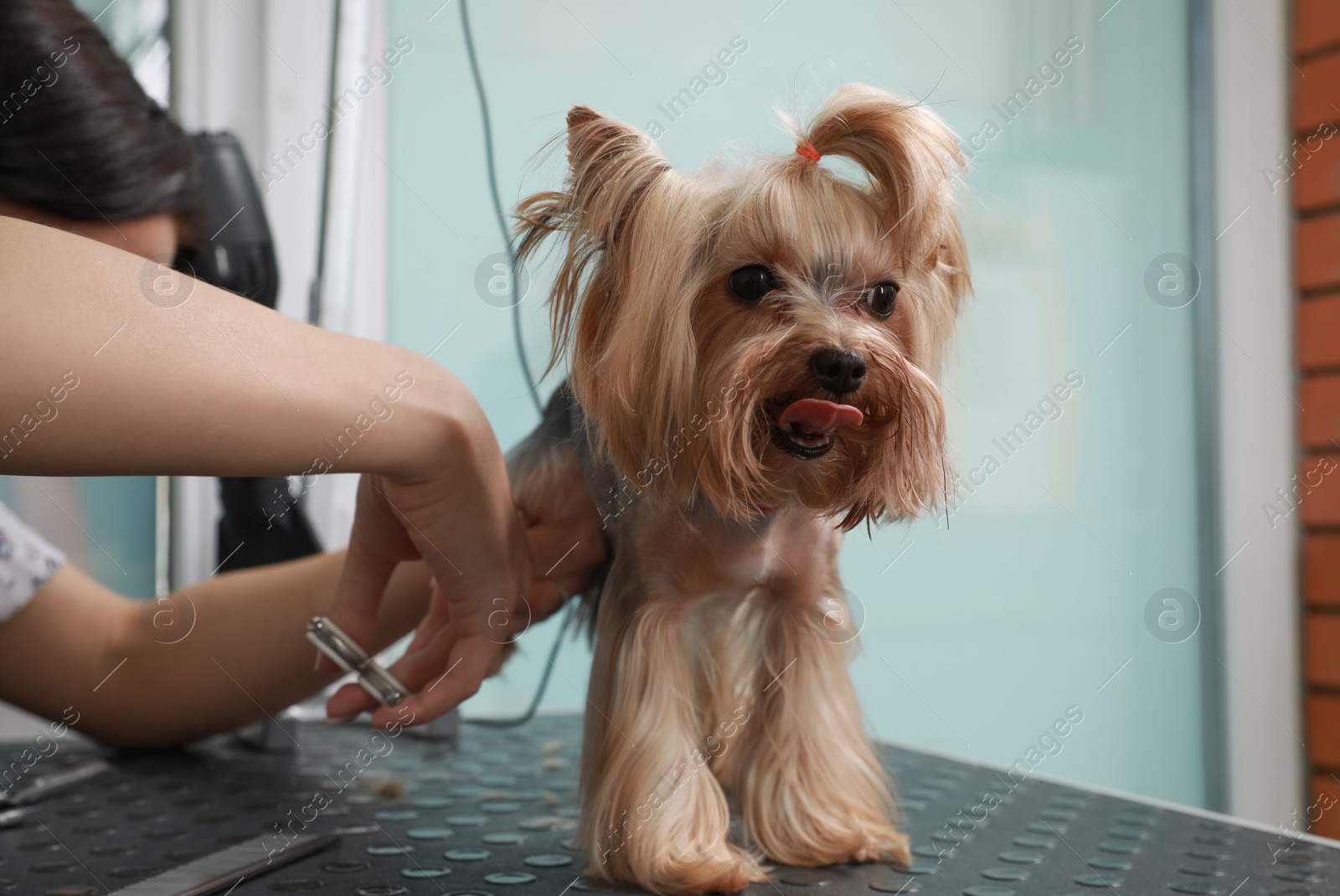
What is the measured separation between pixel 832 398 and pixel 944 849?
394mm

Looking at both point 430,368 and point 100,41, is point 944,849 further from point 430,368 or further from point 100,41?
point 100,41

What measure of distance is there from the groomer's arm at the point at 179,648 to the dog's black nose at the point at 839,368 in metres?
0.53

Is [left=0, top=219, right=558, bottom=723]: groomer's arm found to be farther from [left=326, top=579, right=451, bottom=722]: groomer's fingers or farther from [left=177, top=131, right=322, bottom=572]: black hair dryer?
[left=177, top=131, right=322, bottom=572]: black hair dryer

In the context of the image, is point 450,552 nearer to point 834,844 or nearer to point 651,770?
point 651,770

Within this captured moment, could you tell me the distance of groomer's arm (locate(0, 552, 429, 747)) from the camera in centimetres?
113

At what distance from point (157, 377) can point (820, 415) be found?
46cm

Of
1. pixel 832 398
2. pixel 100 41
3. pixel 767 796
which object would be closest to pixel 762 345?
pixel 832 398

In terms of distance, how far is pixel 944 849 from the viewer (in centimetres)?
86

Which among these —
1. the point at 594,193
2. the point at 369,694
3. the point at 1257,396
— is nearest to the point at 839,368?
the point at 594,193

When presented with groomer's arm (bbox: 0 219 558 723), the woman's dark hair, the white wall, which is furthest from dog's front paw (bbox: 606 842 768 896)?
the white wall

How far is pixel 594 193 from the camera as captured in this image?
2.80 feet

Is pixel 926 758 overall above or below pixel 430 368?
below

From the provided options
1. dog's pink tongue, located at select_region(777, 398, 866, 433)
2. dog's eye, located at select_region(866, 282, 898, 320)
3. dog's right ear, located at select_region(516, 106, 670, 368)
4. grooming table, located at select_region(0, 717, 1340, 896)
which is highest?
dog's right ear, located at select_region(516, 106, 670, 368)

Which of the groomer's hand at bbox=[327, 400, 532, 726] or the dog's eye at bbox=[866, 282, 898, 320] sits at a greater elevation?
the dog's eye at bbox=[866, 282, 898, 320]
